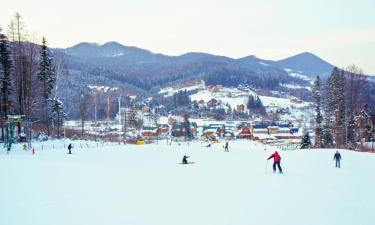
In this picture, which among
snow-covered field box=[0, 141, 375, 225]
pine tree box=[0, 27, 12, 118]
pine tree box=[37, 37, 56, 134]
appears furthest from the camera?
pine tree box=[37, 37, 56, 134]

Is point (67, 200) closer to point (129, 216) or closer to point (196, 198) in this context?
point (129, 216)

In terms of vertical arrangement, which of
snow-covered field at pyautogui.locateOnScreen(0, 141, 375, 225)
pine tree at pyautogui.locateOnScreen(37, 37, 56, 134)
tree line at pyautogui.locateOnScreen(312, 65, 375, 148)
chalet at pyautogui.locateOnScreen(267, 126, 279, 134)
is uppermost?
pine tree at pyautogui.locateOnScreen(37, 37, 56, 134)

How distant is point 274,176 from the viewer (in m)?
19.9

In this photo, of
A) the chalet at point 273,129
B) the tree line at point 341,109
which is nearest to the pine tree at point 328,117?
the tree line at point 341,109

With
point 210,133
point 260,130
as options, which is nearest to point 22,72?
point 210,133

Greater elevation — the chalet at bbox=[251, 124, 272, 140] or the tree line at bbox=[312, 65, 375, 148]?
the tree line at bbox=[312, 65, 375, 148]

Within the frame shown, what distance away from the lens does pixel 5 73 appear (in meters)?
40.6

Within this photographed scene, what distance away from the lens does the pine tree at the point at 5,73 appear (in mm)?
40219

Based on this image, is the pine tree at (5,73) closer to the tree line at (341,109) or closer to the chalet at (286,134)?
the tree line at (341,109)

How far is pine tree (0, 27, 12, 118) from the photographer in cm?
4022

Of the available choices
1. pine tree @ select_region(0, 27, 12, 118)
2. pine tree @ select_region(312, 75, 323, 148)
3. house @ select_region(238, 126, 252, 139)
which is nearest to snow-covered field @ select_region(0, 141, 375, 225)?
pine tree @ select_region(0, 27, 12, 118)

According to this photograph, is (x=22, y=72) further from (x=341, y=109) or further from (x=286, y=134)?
(x=286, y=134)

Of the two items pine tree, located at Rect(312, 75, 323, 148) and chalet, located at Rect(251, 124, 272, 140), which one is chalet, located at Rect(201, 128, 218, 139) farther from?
pine tree, located at Rect(312, 75, 323, 148)

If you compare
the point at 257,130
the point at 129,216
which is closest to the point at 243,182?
the point at 129,216
